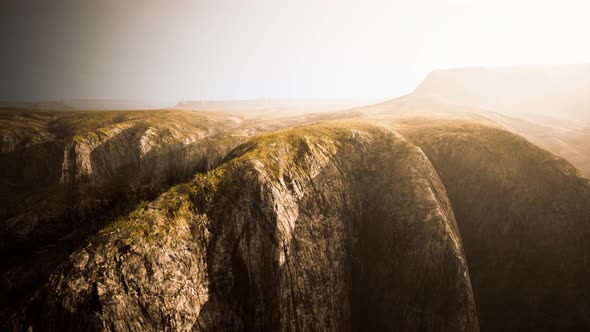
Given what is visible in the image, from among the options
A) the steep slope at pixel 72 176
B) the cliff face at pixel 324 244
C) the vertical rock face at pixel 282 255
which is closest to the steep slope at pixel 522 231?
the cliff face at pixel 324 244

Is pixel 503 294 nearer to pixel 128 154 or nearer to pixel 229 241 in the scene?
pixel 229 241

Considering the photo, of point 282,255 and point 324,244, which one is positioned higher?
point 282,255

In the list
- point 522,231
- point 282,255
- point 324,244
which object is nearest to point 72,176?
point 282,255

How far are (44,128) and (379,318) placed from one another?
9479cm

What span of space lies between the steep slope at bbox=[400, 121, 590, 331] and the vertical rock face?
229 inches

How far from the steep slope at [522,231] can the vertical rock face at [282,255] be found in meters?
5.82

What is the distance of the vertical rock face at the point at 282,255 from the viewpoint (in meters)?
12.9

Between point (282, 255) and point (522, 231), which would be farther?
point (522, 231)

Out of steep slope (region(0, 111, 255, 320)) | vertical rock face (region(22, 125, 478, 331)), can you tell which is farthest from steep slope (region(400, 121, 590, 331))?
steep slope (region(0, 111, 255, 320))

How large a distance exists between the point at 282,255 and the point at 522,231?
2806 cm

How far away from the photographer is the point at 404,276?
21062 mm

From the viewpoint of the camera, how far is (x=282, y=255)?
17406 mm

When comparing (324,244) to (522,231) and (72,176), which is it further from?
(72,176)

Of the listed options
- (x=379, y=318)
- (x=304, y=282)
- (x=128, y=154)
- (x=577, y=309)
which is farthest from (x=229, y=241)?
(x=128, y=154)
